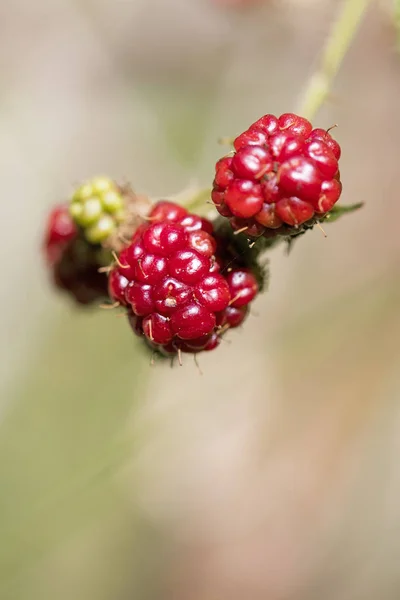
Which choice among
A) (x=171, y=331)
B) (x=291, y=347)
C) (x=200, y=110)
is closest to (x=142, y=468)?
(x=291, y=347)

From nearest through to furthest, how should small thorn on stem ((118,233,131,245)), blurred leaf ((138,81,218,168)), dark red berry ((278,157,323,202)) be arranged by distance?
dark red berry ((278,157,323,202)) < small thorn on stem ((118,233,131,245)) < blurred leaf ((138,81,218,168))

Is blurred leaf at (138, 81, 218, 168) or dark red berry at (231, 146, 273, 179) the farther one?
blurred leaf at (138, 81, 218, 168)

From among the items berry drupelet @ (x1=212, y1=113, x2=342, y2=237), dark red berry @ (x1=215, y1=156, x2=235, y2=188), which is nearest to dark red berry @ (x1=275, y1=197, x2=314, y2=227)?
berry drupelet @ (x1=212, y1=113, x2=342, y2=237)

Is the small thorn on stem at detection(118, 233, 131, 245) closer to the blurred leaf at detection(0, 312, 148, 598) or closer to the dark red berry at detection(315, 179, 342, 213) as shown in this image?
the dark red berry at detection(315, 179, 342, 213)

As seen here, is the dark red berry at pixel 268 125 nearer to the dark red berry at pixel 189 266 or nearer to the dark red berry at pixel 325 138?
the dark red berry at pixel 325 138

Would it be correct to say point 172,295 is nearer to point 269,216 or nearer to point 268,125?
point 269,216

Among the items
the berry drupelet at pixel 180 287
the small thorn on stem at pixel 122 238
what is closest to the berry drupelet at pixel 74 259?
the small thorn on stem at pixel 122 238

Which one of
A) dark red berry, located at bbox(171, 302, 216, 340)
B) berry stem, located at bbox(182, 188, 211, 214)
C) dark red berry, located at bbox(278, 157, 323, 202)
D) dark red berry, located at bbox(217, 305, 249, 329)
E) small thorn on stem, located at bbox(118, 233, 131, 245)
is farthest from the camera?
small thorn on stem, located at bbox(118, 233, 131, 245)
